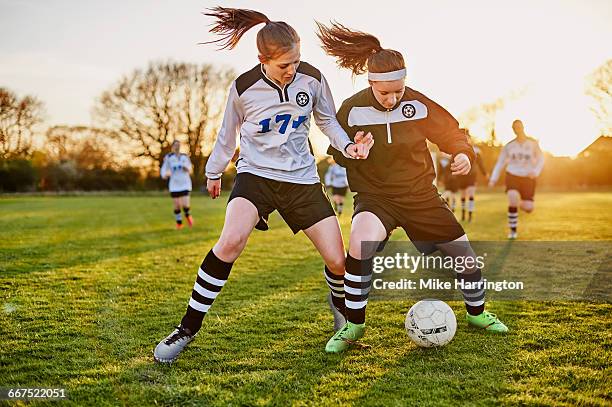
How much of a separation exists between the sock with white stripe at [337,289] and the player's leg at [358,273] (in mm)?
222

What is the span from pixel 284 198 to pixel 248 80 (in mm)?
894

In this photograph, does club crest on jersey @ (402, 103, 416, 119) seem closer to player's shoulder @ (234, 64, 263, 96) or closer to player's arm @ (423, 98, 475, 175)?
player's arm @ (423, 98, 475, 175)

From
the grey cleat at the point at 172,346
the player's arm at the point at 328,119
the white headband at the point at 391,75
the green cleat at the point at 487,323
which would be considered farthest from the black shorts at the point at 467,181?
the grey cleat at the point at 172,346

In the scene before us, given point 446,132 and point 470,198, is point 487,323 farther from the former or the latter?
point 470,198

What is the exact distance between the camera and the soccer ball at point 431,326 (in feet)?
13.3

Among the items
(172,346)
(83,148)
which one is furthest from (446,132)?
(83,148)

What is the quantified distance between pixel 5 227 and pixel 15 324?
11.7 meters

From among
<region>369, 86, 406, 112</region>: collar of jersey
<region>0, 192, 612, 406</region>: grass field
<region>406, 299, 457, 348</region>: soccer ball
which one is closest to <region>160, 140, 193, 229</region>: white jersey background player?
<region>0, 192, 612, 406</region>: grass field

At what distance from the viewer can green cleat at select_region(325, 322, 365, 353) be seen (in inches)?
161

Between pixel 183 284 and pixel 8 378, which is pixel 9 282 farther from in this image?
pixel 8 378

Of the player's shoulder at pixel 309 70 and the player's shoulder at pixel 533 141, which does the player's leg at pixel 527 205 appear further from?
the player's shoulder at pixel 309 70

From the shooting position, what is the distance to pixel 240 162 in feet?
13.6

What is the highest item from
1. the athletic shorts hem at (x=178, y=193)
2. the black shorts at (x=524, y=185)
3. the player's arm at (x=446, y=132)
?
the player's arm at (x=446, y=132)

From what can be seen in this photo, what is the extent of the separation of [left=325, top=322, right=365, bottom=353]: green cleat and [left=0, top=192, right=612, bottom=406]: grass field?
9cm
